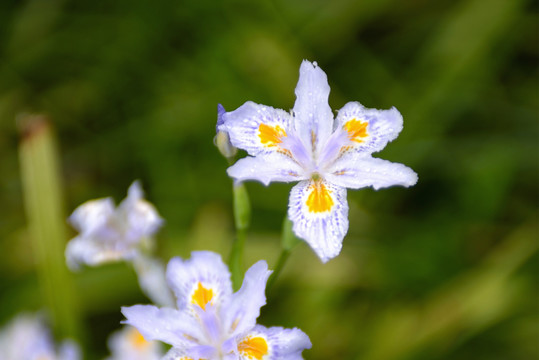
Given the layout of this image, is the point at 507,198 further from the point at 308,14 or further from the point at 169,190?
the point at 169,190

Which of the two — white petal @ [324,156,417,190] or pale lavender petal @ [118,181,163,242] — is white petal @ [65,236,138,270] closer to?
pale lavender petal @ [118,181,163,242]

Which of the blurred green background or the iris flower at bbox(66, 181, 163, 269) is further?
the blurred green background

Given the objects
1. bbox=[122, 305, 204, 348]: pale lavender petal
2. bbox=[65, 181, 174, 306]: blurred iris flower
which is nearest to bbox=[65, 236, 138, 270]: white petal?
bbox=[65, 181, 174, 306]: blurred iris flower

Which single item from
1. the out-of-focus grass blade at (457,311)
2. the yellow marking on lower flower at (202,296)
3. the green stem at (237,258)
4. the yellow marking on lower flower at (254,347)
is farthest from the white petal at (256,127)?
the out-of-focus grass blade at (457,311)

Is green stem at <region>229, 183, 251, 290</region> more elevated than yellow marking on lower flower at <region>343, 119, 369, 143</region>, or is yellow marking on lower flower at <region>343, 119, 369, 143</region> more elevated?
yellow marking on lower flower at <region>343, 119, 369, 143</region>

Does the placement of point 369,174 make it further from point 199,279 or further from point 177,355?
point 177,355

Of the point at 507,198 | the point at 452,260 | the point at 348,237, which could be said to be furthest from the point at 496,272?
the point at 348,237
